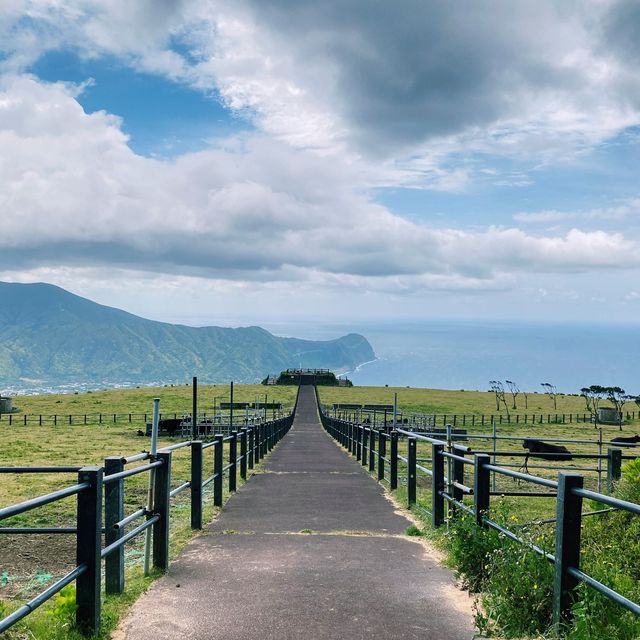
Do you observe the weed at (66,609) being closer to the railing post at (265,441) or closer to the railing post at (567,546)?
the railing post at (567,546)

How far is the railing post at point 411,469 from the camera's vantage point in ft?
38.6

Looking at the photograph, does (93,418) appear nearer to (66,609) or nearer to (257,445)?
(257,445)

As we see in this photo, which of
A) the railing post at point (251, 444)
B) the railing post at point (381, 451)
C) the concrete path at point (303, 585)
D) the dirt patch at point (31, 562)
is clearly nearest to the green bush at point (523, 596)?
the concrete path at point (303, 585)

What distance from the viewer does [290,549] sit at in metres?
8.62

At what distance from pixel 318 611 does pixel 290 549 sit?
2.57 m

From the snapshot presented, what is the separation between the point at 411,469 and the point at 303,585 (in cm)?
542

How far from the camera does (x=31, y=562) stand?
10.3m

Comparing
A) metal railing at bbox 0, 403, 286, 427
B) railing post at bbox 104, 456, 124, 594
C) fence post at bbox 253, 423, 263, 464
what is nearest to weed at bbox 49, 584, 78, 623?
railing post at bbox 104, 456, 124, 594

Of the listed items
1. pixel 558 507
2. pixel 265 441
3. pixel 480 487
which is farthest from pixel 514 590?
pixel 265 441

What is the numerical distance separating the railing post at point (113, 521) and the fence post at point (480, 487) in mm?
3631

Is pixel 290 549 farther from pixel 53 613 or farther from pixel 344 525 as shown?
pixel 53 613

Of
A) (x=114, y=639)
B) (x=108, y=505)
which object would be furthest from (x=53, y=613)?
(x=108, y=505)

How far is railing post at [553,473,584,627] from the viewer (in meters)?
5.20

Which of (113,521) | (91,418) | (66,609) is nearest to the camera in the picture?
(66,609)
